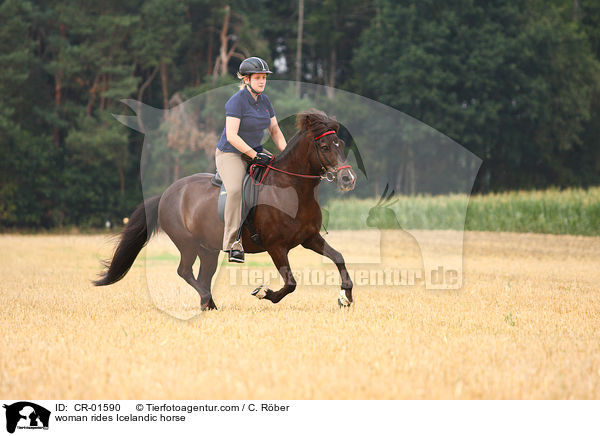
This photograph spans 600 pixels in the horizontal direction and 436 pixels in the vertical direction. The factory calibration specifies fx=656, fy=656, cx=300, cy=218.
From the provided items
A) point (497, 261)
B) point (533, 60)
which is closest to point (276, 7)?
point (533, 60)

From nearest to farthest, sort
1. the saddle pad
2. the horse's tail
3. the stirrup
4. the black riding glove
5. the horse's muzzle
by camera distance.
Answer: the horse's muzzle
the black riding glove
the stirrup
the saddle pad
the horse's tail

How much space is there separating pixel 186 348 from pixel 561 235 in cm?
2002

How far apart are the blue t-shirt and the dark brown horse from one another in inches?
14.7

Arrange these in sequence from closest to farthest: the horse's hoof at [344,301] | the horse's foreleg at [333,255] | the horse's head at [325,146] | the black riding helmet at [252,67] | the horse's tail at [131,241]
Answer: the horse's head at [325,146] → the black riding helmet at [252,67] → the horse's foreleg at [333,255] → the horse's hoof at [344,301] → the horse's tail at [131,241]

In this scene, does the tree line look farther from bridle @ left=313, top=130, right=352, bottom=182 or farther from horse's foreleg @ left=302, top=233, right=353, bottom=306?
bridle @ left=313, top=130, right=352, bottom=182

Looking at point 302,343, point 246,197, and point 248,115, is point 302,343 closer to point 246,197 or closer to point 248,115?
point 246,197

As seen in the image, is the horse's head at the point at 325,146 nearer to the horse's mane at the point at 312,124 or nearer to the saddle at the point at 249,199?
the horse's mane at the point at 312,124

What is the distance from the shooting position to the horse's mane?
23.9 ft

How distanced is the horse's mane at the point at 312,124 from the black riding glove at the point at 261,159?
0.78 ft

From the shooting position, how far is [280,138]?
7957 mm

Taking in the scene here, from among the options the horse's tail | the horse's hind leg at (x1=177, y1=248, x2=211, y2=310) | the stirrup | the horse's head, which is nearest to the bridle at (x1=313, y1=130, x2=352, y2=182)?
the horse's head

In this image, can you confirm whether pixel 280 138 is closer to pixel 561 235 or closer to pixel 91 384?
pixel 91 384
